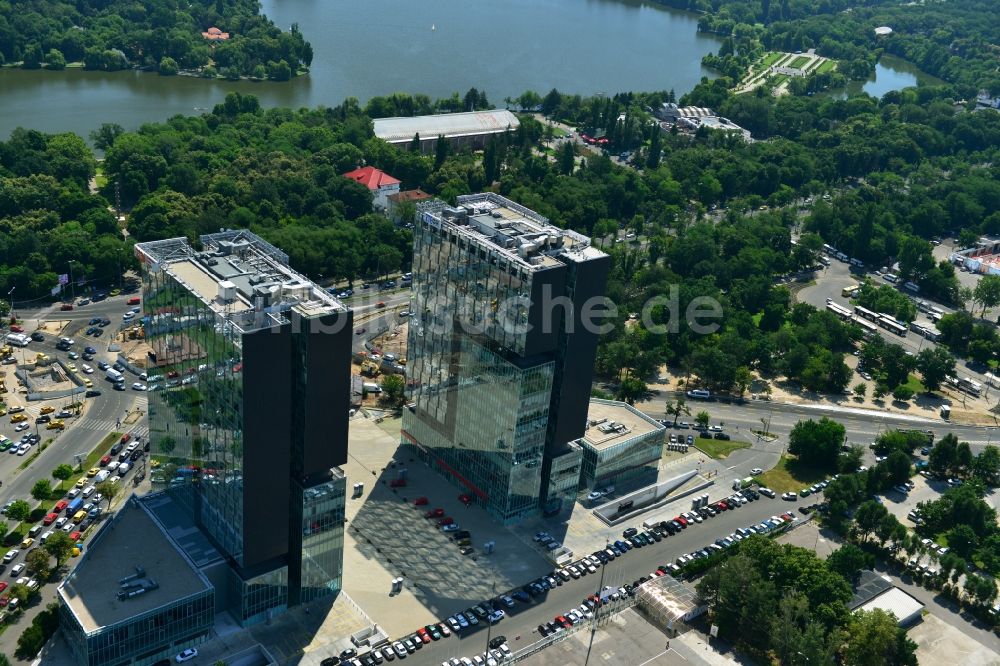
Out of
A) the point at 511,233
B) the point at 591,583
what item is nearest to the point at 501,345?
the point at 511,233

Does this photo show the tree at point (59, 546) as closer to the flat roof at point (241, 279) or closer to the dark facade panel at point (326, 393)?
the flat roof at point (241, 279)

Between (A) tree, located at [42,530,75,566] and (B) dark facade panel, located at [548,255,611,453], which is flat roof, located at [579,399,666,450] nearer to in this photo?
(B) dark facade panel, located at [548,255,611,453]

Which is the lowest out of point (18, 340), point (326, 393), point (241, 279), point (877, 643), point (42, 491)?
point (42, 491)

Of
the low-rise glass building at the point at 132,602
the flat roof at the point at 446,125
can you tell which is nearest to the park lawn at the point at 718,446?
the low-rise glass building at the point at 132,602

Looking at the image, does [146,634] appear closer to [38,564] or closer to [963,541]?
[38,564]

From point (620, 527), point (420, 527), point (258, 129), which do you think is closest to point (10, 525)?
point (420, 527)

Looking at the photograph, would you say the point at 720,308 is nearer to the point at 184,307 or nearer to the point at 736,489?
the point at 736,489
